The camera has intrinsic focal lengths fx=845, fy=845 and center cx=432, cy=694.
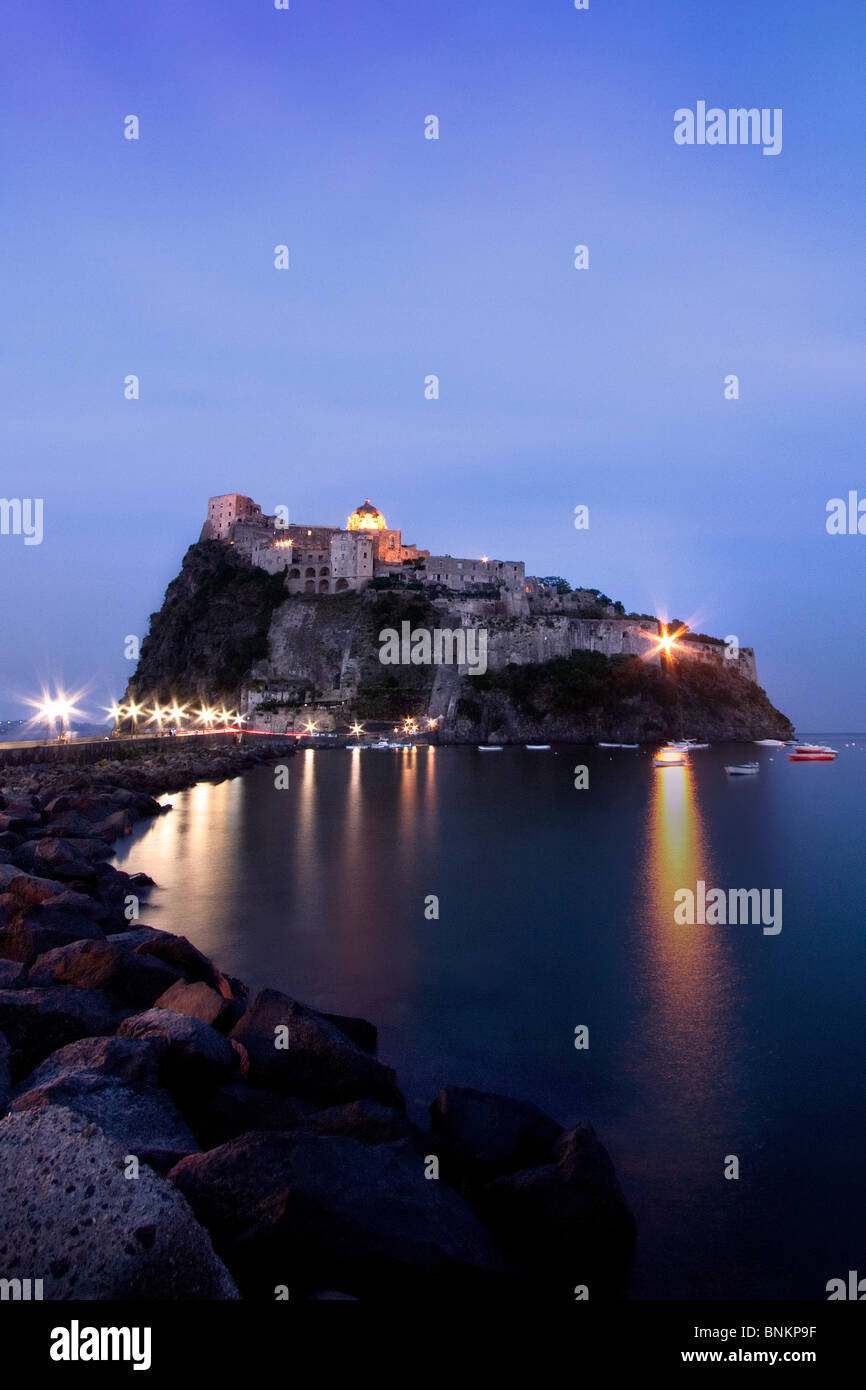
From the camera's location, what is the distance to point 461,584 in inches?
3012

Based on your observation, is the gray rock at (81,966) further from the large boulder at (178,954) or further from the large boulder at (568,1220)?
the large boulder at (568,1220)

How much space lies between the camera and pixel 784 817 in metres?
27.8

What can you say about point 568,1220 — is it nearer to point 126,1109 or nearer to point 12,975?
point 126,1109

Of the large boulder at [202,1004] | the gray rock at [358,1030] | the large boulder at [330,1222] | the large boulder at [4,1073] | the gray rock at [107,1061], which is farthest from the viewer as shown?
the gray rock at [358,1030]

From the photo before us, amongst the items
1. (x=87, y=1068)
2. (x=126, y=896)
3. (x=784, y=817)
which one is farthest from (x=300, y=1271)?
(x=784, y=817)

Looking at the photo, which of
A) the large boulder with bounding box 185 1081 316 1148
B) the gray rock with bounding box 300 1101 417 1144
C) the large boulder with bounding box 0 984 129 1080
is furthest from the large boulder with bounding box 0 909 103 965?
the gray rock with bounding box 300 1101 417 1144

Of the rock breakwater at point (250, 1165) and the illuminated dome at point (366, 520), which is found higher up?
the illuminated dome at point (366, 520)

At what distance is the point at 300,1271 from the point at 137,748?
131 ft

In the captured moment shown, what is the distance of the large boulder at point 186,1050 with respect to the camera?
5555 millimetres

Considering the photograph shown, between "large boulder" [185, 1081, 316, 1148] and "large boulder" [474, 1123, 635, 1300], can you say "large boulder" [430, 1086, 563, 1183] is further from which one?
"large boulder" [185, 1081, 316, 1148]

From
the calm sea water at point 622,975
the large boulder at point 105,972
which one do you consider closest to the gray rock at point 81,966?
the large boulder at point 105,972

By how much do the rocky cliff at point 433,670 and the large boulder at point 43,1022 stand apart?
58474 millimetres

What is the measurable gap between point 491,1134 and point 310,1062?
4.68 ft

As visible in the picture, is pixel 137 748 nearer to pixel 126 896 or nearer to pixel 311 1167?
pixel 126 896
